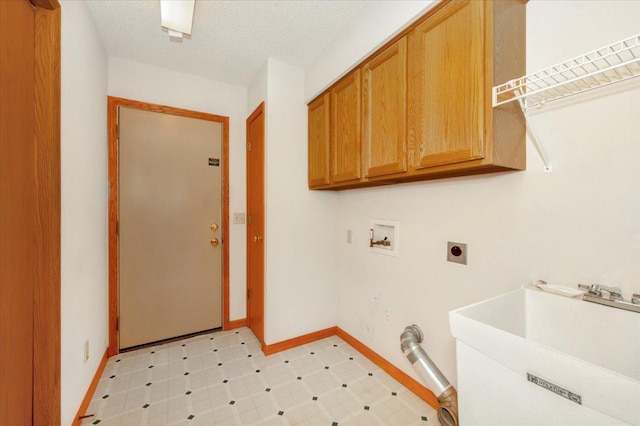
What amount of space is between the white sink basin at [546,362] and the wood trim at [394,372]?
2.79ft

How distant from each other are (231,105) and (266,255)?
1.66 m

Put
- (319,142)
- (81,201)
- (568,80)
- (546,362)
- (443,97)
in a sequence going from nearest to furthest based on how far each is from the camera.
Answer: (546,362) < (568,80) < (443,97) < (81,201) < (319,142)

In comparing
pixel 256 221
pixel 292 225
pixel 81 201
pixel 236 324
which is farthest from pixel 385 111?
pixel 236 324

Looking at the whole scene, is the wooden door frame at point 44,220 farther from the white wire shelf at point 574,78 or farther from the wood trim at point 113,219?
the white wire shelf at point 574,78

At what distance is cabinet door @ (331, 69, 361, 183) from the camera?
1.95 meters

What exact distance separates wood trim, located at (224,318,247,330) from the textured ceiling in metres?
2.54

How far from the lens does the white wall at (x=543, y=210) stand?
1010 mm

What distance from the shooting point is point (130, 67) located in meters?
2.44

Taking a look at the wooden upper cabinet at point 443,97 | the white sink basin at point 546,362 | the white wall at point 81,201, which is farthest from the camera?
the white wall at point 81,201

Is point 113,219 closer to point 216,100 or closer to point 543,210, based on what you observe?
point 216,100

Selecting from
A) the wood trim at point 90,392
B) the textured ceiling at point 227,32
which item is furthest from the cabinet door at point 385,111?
the wood trim at point 90,392

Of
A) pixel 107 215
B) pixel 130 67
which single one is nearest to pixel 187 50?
pixel 130 67

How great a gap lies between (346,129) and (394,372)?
1858 mm

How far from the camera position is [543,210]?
1.21m
